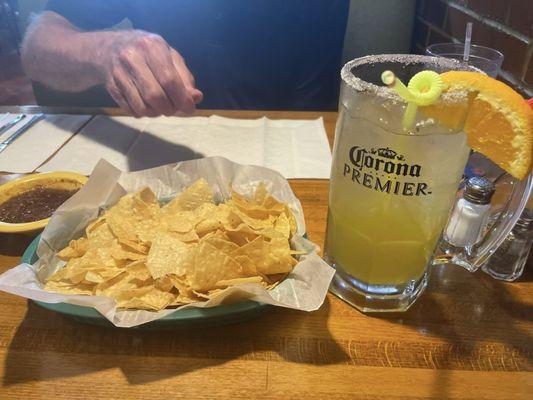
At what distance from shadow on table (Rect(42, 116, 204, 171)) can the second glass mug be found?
61 cm

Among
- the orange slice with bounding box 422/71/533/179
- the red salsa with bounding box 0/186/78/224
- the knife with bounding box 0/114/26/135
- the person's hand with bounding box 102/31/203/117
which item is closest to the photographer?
the orange slice with bounding box 422/71/533/179

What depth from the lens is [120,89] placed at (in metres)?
1.06

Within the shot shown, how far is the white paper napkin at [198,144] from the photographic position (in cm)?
109

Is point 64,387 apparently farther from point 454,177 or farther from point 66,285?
point 454,177

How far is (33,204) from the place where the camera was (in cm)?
83

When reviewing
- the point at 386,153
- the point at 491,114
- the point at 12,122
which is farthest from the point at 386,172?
the point at 12,122

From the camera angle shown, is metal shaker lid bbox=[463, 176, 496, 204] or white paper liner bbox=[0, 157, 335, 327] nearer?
white paper liner bbox=[0, 157, 335, 327]

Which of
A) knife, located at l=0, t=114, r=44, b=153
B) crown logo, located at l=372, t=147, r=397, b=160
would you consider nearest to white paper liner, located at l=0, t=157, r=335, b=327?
crown logo, located at l=372, t=147, r=397, b=160

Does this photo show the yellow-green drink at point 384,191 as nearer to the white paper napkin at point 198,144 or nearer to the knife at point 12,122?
the white paper napkin at point 198,144

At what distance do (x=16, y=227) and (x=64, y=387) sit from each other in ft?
1.10

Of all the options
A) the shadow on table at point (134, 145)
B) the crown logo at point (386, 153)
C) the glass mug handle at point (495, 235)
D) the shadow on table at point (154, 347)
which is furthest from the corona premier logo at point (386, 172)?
the shadow on table at point (134, 145)

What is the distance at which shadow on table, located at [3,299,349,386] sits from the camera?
1.79ft

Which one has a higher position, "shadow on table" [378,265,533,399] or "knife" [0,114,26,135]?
"shadow on table" [378,265,533,399]

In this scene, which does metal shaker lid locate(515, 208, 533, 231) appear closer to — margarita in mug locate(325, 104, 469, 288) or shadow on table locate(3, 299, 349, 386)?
margarita in mug locate(325, 104, 469, 288)
